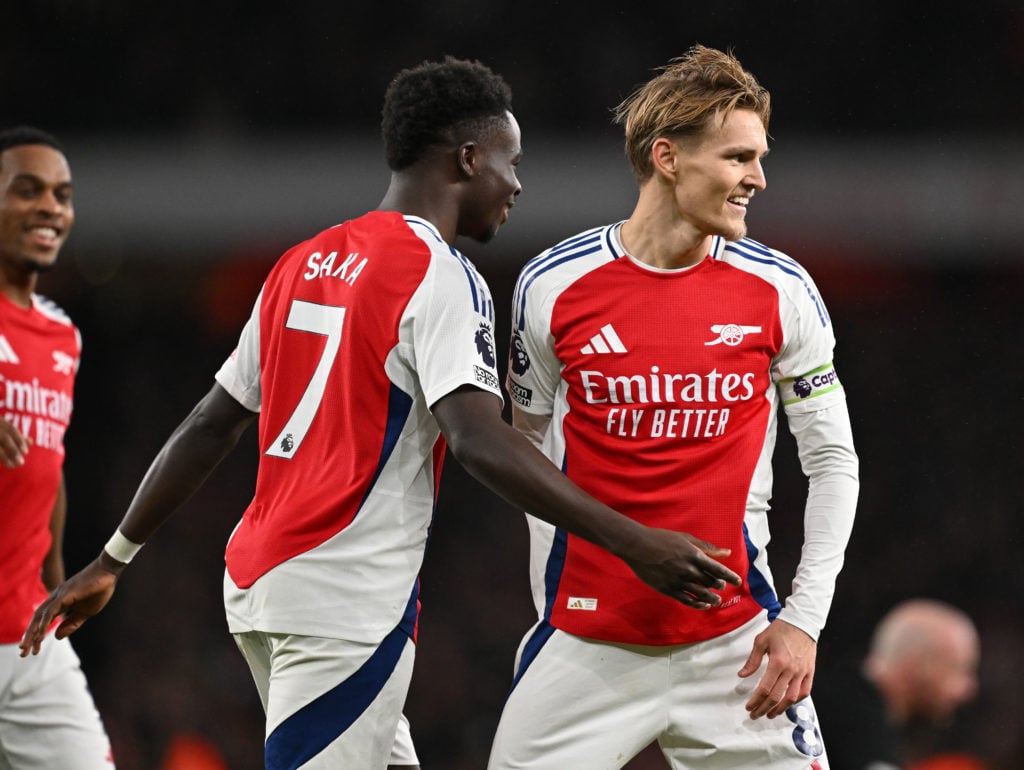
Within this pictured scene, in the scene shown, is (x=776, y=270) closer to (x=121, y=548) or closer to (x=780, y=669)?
(x=780, y=669)

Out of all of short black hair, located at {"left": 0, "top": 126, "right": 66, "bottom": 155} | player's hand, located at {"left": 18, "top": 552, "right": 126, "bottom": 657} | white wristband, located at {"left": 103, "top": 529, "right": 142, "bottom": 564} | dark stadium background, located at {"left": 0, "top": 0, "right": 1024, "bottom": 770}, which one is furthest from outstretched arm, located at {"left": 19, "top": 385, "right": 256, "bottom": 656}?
dark stadium background, located at {"left": 0, "top": 0, "right": 1024, "bottom": 770}

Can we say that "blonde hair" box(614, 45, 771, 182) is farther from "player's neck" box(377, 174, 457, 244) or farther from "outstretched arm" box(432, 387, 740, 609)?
"outstretched arm" box(432, 387, 740, 609)

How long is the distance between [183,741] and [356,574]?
7.79 m

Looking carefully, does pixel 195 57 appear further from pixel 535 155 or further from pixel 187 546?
pixel 187 546

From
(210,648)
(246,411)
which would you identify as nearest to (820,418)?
(246,411)

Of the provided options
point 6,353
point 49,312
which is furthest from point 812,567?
point 49,312

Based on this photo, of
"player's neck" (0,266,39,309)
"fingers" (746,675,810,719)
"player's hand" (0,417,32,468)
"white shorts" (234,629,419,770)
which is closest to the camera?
"white shorts" (234,629,419,770)

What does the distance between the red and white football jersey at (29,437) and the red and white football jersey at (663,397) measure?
5.97ft

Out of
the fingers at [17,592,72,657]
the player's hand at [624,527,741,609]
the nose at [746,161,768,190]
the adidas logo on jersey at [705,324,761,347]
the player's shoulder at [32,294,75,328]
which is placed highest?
the nose at [746,161,768,190]

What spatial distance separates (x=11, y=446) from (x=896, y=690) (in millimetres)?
3310

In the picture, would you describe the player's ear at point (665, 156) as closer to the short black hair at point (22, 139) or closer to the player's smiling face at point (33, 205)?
the player's smiling face at point (33, 205)

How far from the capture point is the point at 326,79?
13.9 meters

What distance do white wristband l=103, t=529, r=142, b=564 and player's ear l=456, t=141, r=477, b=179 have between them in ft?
4.30

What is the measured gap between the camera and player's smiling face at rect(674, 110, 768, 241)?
132 inches
